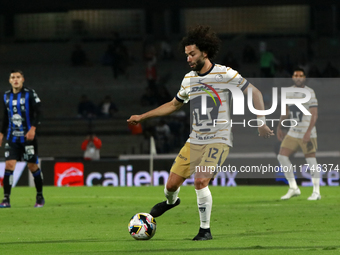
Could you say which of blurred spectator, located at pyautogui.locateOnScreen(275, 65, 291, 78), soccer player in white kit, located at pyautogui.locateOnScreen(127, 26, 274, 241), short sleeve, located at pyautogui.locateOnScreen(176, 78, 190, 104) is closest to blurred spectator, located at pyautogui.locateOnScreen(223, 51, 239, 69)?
blurred spectator, located at pyautogui.locateOnScreen(275, 65, 291, 78)

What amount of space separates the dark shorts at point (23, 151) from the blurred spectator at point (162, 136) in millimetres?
7989

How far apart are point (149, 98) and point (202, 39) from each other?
655 inches

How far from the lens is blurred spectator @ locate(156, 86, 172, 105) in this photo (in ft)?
72.2

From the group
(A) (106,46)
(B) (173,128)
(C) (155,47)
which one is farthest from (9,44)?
(B) (173,128)

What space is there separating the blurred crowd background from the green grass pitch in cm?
734

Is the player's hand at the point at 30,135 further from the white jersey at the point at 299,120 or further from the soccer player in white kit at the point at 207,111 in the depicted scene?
the white jersey at the point at 299,120

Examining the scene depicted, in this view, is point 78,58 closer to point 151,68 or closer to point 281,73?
point 151,68

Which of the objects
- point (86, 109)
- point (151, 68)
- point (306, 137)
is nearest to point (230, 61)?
point (151, 68)

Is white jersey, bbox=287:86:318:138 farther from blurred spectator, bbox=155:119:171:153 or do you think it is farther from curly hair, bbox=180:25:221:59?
blurred spectator, bbox=155:119:171:153

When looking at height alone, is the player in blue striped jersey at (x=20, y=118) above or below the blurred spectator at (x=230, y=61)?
below

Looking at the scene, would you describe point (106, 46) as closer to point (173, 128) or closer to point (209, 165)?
point (173, 128)

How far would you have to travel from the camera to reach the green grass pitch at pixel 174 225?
5.64 meters

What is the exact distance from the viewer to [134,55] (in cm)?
2856

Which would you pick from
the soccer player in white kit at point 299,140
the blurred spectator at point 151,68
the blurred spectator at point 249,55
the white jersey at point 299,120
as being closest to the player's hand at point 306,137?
the soccer player in white kit at point 299,140
